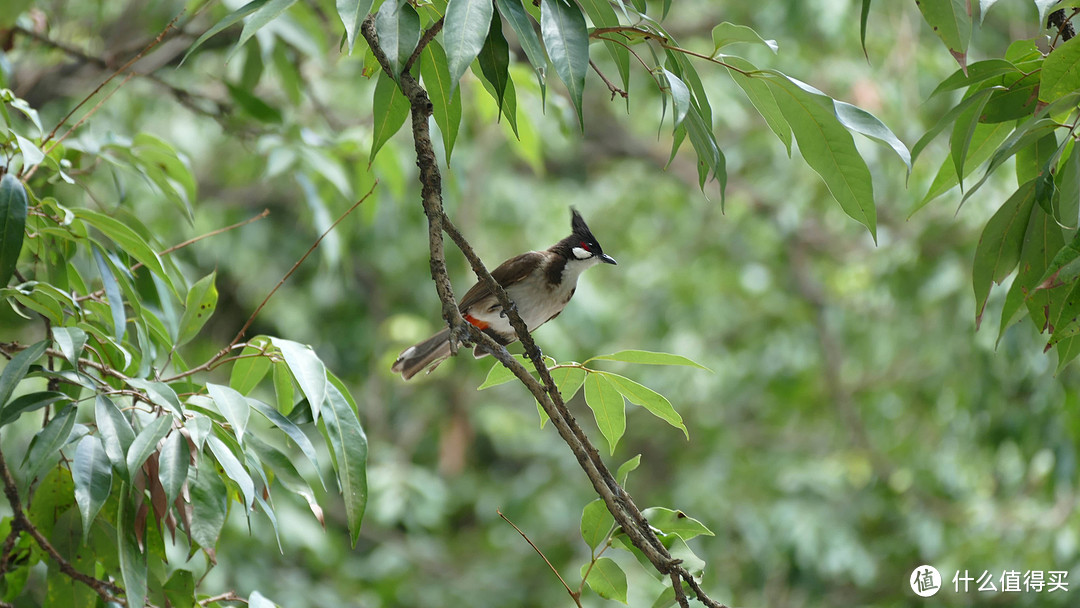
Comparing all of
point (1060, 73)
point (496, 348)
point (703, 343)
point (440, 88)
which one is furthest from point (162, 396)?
point (703, 343)

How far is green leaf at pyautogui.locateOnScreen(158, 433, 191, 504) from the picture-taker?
113 cm

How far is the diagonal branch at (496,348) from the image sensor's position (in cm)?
119

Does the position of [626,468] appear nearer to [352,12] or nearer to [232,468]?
[232,468]

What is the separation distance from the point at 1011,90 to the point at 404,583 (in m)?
4.51

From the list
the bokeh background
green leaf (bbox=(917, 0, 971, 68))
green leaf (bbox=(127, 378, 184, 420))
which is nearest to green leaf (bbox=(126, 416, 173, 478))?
green leaf (bbox=(127, 378, 184, 420))

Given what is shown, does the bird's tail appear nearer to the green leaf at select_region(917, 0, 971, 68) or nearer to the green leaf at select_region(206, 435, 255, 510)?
the green leaf at select_region(206, 435, 255, 510)

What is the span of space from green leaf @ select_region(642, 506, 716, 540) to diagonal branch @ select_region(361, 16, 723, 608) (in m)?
0.07

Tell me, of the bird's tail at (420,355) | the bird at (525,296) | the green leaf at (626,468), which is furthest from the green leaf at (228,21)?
the bird at (525,296)

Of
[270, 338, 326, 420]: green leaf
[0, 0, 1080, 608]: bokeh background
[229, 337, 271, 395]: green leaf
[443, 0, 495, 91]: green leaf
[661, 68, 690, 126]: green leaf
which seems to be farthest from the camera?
[0, 0, 1080, 608]: bokeh background

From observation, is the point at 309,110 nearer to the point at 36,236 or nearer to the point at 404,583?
the point at 404,583

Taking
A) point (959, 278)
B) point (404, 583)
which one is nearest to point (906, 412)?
point (959, 278)

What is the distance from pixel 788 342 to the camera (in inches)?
227

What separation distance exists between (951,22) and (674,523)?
2.50 ft

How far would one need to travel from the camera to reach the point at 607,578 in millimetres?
1332
